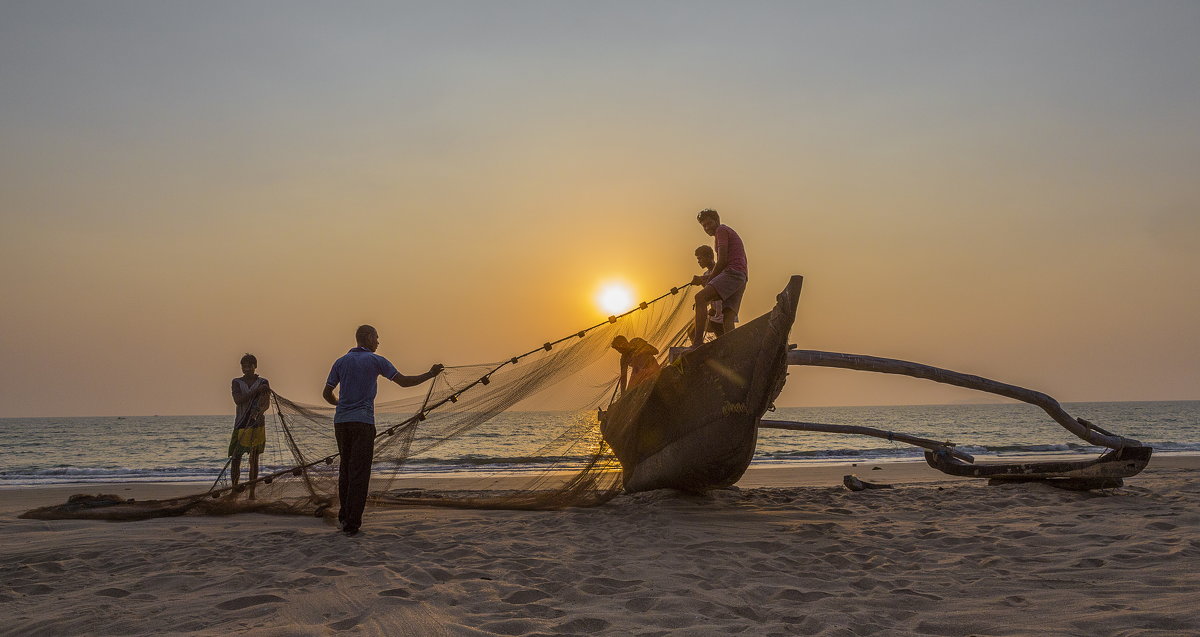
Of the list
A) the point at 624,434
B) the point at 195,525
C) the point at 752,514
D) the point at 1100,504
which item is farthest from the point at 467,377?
the point at 1100,504

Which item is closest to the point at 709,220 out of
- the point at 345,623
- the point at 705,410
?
the point at 705,410

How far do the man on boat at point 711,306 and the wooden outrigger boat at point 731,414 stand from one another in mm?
504

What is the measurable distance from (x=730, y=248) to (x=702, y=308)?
72 centimetres

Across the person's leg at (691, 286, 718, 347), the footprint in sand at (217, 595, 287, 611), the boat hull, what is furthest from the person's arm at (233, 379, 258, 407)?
the person's leg at (691, 286, 718, 347)

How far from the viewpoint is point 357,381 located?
6055mm

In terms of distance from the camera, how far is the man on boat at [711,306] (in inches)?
299

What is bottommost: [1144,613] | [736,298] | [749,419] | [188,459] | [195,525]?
[188,459]

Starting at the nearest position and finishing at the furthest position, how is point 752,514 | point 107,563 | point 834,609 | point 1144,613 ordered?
point 1144,613 < point 834,609 < point 107,563 < point 752,514

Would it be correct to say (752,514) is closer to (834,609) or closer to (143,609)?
(834,609)

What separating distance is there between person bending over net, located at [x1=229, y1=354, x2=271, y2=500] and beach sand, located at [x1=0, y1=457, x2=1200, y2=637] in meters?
1.21

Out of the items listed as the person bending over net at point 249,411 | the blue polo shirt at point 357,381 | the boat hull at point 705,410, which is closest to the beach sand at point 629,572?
the boat hull at point 705,410

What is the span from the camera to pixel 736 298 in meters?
7.54

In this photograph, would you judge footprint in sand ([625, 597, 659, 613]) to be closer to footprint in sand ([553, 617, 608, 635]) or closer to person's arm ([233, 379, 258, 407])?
footprint in sand ([553, 617, 608, 635])

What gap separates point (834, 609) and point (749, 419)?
124 inches
